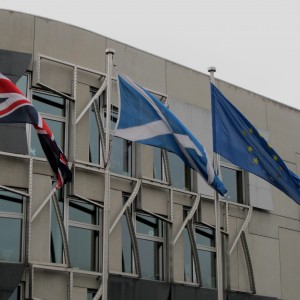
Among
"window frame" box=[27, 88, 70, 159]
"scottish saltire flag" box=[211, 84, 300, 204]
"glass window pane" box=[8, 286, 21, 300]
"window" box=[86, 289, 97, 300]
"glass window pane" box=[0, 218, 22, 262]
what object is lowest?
"glass window pane" box=[8, 286, 21, 300]

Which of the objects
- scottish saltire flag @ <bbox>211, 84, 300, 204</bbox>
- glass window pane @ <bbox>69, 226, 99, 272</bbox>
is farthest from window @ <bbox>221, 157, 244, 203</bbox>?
scottish saltire flag @ <bbox>211, 84, 300, 204</bbox>

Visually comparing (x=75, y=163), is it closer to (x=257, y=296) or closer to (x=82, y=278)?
(x=82, y=278)

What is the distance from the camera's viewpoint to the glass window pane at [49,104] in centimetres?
2256

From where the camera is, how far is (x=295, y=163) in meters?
28.8

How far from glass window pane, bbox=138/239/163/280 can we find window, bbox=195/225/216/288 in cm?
151

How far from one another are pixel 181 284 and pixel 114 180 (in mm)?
Result: 3405

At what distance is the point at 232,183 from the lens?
27.1 m

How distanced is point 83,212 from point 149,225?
7.39 feet

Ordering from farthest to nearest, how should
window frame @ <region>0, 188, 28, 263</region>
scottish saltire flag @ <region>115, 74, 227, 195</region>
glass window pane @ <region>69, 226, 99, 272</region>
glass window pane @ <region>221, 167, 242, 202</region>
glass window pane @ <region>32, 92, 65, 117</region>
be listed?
glass window pane @ <region>221, 167, 242, 202</region>, glass window pane @ <region>32, 92, 65, 117</region>, glass window pane @ <region>69, 226, 99, 272</region>, window frame @ <region>0, 188, 28, 263</region>, scottish saltire flag @ <region>115, 74, 227, 195</region>

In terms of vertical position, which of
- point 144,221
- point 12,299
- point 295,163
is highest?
point 295,163

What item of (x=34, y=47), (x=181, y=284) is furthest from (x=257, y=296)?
(x=34, y=47)

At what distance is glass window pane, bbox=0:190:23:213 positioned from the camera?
21141mm

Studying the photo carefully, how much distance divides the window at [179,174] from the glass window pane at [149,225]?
1.35 m

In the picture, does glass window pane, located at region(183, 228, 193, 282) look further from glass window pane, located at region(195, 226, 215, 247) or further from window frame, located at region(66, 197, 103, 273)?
window frame, located at region(66, 197, 103, 273)
